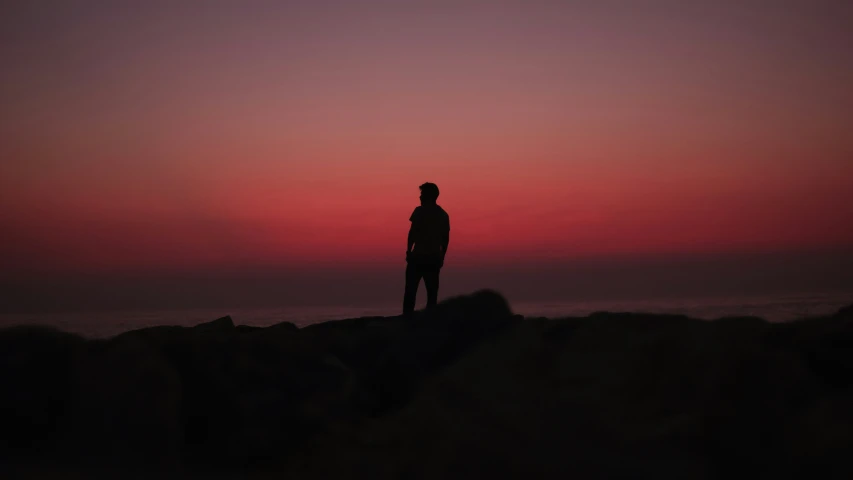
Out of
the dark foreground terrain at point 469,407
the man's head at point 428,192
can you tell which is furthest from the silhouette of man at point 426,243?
the dark foreground terrain at point 469,407

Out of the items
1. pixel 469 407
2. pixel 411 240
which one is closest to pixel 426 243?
pixel 411 240

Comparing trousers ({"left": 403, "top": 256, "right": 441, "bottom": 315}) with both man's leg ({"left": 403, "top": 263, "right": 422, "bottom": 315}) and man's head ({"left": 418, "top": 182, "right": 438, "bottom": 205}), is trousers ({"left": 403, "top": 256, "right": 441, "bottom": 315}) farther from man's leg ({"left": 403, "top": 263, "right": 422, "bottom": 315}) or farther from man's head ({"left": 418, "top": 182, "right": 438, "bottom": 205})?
man's head ({"left": 418, "top": 182, "right": 438, "bottom": 205})

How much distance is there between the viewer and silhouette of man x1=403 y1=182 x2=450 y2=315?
7980mm

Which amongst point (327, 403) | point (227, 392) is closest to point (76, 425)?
point (227, 392)

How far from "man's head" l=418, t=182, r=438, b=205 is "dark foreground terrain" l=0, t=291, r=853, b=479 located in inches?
179

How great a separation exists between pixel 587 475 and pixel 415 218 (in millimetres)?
5838

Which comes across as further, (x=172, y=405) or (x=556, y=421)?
(x=172, y=405)

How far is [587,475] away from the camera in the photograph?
7.50ft

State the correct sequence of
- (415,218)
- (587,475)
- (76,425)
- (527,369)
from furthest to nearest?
(415,218), (527,369), (76,425), (587,475)

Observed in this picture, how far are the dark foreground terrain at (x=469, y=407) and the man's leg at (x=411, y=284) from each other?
14.8ft

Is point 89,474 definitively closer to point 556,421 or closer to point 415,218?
point 556,421

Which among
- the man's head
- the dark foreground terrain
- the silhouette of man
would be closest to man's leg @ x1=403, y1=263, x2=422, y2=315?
the silhouette of man

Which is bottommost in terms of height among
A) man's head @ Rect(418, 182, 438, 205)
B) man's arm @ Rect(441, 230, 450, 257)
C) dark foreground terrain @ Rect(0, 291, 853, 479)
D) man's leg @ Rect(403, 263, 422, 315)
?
dark foreground terrain @ Rect(0, 291, 853, 479)

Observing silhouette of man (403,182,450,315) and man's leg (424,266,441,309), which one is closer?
silhouette of man (403,182,450,315)
